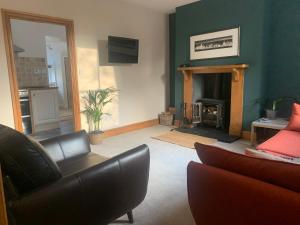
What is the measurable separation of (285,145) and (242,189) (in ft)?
5.38

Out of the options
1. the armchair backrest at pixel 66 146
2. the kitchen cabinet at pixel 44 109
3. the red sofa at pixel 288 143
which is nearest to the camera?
the armchair backrest at pixel 66 146

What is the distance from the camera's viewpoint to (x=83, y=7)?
12.5 feet

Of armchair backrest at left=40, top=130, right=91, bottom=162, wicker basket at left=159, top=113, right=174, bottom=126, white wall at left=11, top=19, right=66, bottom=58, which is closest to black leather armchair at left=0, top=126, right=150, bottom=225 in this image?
armchair backrest at left=40, top=130, right=91, bottom=162

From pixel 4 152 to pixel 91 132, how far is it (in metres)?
2.80

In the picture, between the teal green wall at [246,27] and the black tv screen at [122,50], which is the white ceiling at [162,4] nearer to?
the teal green wall at [246,27]

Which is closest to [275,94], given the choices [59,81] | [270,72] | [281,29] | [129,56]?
[270,72]

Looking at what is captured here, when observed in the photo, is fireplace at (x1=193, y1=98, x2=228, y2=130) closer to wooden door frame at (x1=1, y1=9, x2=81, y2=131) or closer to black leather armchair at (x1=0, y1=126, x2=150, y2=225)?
wooden door frame at (x1=1, y1=9, x2=81, y2=131)

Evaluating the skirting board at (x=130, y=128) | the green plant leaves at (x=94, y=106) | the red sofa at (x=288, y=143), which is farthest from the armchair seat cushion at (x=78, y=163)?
the skirting board at (x=130, y=128)

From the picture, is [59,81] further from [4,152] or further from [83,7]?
[4,152]

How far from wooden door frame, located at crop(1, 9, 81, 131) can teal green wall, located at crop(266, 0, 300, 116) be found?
3.33 meters

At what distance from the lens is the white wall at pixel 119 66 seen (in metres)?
3.41

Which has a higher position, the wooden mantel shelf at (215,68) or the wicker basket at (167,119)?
the wooden mantel shelf at (215,68)

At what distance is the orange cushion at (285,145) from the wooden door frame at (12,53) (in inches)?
114

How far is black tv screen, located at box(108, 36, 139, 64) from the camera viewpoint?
13.6ft
